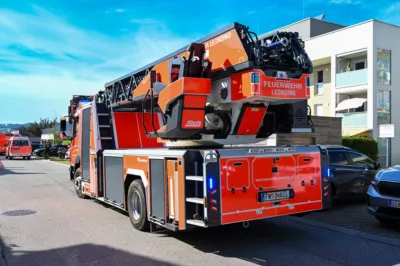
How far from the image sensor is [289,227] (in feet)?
25.2

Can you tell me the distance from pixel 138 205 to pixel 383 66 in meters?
24.0

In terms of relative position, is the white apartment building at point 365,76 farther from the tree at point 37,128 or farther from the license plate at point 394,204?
the tree at point 37,128

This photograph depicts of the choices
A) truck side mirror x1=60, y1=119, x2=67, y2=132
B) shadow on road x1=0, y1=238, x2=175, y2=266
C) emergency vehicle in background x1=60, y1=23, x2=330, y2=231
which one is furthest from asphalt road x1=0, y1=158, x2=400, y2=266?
truck side mirror x1=60, y1=119, x2=67, y2=132

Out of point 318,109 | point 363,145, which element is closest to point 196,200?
point 363,145

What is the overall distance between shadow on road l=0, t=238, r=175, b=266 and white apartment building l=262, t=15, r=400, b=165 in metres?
22.6

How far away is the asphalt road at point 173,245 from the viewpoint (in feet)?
18.4

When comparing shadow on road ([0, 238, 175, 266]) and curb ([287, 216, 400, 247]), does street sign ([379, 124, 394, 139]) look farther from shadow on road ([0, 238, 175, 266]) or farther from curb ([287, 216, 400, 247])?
shadow on road ([0, 238, 175, 266])

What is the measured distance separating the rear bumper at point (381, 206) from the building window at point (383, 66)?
20.9 meters

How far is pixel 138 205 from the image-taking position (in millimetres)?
7387

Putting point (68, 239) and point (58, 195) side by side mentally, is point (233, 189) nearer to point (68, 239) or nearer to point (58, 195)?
point (68, 239)

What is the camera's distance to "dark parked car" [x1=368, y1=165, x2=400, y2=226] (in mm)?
6840

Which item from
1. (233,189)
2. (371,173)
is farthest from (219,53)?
(371,173)

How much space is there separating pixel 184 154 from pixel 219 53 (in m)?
1.84

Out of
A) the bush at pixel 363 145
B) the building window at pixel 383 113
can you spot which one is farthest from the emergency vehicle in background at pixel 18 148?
the building window at pixel 383 113
